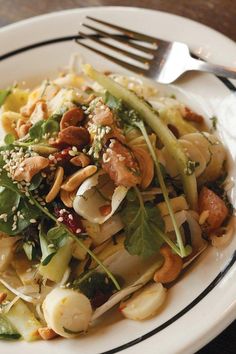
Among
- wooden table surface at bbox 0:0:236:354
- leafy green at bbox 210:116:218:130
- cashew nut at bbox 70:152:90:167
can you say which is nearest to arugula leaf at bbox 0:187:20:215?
cashew nut at bbox 70:152:90:167

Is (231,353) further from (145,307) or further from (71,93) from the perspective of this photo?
(71,93)

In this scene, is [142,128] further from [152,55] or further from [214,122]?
[152,55]

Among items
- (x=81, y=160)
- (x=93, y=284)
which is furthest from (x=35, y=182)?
(x=93, y=284)

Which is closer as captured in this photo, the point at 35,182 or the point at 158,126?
the point at 35,182

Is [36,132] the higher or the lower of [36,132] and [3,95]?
the higher

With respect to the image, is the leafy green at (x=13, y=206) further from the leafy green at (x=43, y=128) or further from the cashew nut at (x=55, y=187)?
the leafy green at (x=43, y=128)

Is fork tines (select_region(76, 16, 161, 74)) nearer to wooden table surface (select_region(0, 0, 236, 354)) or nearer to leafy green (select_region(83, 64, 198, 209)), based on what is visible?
leafy green (select_region(83, 64, 198, 209))
